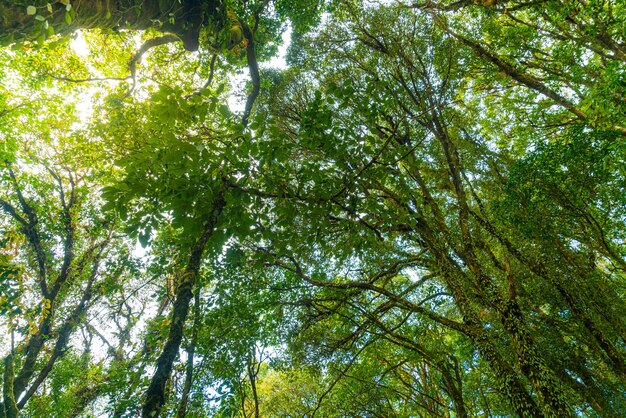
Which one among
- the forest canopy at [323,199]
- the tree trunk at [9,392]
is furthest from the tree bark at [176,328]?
the tree trunk at [9,392]

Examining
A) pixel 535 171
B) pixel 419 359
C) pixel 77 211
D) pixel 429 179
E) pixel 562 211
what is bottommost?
pixel 419 359

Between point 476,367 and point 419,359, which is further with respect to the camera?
point 476,367

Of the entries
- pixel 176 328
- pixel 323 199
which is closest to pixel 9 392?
pixel 176 328

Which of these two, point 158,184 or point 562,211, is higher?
point 562,211

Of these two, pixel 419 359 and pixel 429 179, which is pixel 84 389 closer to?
pixel 419 359

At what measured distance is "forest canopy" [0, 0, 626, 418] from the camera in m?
2.68

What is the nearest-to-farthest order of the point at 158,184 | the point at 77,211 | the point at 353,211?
the point at 158,184 → the point at 353,211 → the point at 77,211

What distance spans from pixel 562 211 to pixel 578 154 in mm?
1270

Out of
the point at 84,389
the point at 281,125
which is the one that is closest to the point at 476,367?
the point at 281,125

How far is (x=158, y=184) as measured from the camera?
2.34 metres

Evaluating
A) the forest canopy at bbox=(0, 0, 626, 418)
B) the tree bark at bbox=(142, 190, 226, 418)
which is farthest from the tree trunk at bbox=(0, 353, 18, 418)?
the tree bark at bbox=(142, 190, 226, 418)

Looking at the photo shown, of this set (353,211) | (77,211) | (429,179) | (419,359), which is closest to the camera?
(353,211)

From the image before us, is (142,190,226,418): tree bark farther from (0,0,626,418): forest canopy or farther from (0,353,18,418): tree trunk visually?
(0,353,18,418): tree trunk

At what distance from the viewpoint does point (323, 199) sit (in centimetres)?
278
